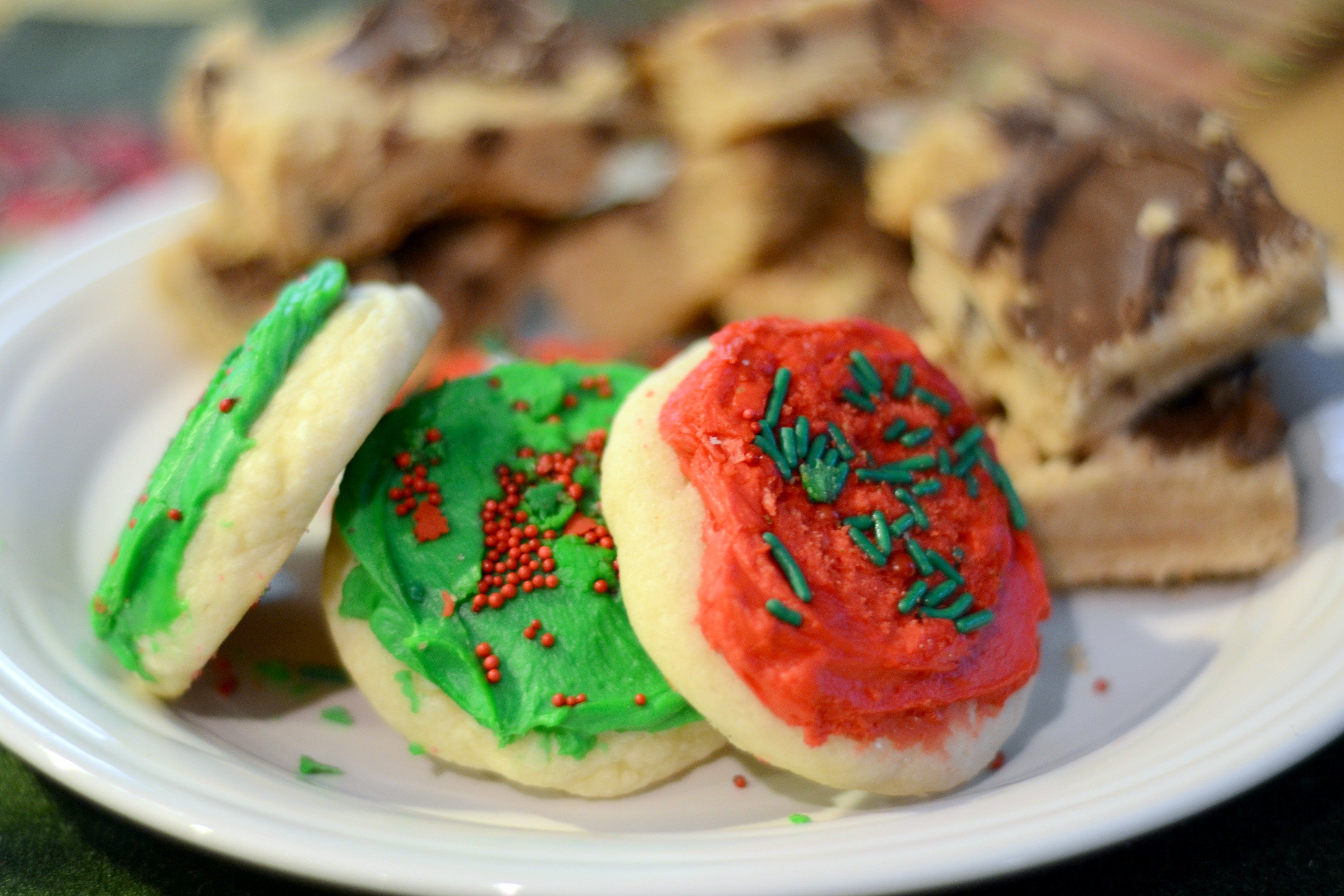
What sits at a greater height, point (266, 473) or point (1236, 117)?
point (266, 473)

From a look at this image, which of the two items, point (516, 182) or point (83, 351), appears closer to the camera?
point (83, 351)

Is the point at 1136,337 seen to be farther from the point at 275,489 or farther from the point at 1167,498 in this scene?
the point at 275,489

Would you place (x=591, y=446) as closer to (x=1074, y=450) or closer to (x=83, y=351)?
(x=1074, y=450)

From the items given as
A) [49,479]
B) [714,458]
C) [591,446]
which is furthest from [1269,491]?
[49,479]

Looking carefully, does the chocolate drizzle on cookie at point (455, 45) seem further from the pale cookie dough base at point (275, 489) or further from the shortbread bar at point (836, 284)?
the pale cookie dough base at point (275, 489)

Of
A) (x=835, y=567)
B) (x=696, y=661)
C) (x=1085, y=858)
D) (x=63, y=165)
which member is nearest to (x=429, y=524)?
(x=696, y=661)

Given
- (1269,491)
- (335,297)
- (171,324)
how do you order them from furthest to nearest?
(171,324) < (1269,491) < (335,297)

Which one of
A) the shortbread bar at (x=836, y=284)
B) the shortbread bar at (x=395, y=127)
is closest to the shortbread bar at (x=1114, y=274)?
the shortbread bar at (x=836, y=284)
